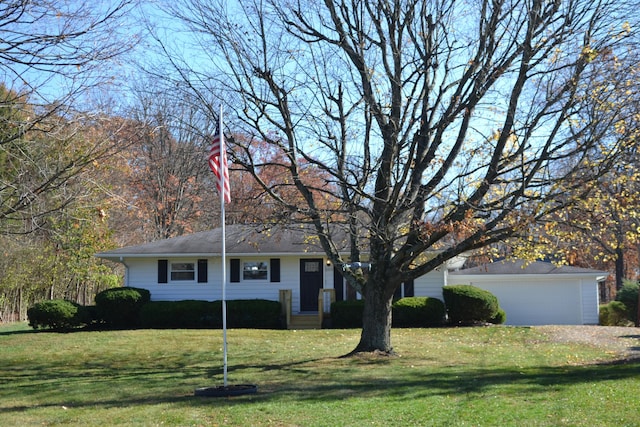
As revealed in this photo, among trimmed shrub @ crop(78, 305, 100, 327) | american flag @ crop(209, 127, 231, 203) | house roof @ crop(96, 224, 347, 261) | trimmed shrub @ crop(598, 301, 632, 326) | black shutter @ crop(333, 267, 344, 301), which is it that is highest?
american flag @ crop(209, 127, 231, 203)

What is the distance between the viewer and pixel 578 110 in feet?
42.6

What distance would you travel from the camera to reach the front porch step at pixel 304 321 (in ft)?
81.5

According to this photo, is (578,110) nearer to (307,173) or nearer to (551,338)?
(307,173)

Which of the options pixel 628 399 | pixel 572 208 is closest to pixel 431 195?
pixel 572 208

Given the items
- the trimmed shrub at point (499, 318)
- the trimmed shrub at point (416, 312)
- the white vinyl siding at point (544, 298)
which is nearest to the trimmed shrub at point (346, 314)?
the trimmed shrub at point (416, 312)

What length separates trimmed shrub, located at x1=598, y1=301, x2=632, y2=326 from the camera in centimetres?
2749

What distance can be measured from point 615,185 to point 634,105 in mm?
2326

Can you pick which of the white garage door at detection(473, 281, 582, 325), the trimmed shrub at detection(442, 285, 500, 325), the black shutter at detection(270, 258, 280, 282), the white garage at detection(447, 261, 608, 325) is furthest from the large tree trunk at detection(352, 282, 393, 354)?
the white garage door at detection(473, 281, 582, 325)

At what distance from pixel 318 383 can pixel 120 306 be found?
1450 centimetres

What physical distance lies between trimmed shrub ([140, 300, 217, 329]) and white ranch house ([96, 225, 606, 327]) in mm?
1962

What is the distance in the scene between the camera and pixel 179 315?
957 inches

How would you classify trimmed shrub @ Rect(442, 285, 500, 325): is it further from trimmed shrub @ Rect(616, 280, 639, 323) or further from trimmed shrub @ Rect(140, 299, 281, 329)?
trimmed shrub @ Rect(616, 280, 639, 323)

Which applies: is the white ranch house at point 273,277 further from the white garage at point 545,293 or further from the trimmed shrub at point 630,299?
the trimmed shrub at point 630,299

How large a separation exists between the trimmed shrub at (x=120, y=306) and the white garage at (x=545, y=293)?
1317 cm
